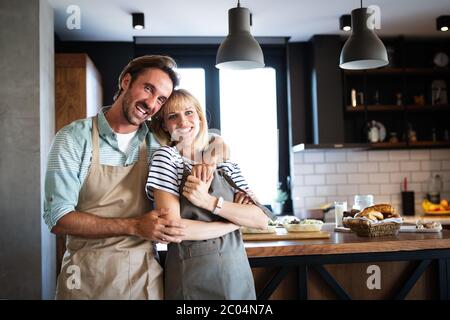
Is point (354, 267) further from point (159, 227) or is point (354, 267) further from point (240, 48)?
point (240, 48)

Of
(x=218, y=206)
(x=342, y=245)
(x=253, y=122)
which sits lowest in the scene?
(x=342, y=245)

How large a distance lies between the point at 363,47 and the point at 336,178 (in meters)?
2.55

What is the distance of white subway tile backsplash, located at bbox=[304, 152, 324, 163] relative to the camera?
5.39 m

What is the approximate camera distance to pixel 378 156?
214 inches

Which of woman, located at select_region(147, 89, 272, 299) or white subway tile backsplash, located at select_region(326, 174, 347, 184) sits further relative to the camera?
white subway tile backsplash, located at select_region(326, 174, 347, 184)

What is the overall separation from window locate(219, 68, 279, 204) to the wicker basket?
2.91 metres

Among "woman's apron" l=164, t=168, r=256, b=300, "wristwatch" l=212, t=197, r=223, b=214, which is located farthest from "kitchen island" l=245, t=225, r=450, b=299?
"wristwatch" l=212, t=197, r=223, b=214

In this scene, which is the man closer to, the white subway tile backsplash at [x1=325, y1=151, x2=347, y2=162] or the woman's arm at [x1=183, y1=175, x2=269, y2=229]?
the woman's arm at [x1=183, y1=175, x2=269, y2=229]

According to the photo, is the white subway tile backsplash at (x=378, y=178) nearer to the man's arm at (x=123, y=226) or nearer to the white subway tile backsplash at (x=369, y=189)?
the white subway tile backsplash at (x=369, y=189)

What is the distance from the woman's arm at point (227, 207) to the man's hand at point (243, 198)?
0.03m

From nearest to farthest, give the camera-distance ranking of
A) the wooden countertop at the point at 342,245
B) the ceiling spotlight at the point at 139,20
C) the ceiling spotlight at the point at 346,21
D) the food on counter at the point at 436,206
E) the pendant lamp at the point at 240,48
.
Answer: the wooden countertop at the point at 342,245
the pendant lamp at the point at 240,48
the ceiling spotlight at the point at 139,20
the ceiling spotlight at the point at 346,21
the food on counter at the point at 436,206

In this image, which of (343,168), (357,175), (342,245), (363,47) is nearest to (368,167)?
(357,175)

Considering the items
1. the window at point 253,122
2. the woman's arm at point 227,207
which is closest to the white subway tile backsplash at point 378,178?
the window at point 253,122

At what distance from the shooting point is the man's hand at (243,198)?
5.92 feet
